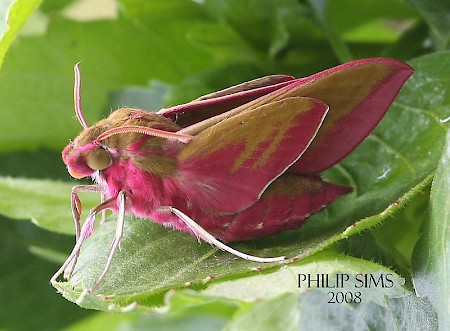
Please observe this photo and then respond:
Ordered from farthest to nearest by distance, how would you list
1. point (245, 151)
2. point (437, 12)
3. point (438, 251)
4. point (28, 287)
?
1. point (28, 287)
2. point (437, 12)
3. point (245, 151)
4. point (438, 251)

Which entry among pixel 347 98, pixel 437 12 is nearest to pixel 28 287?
pixel 347 98

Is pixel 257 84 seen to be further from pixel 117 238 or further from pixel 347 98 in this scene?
pixel 117 238

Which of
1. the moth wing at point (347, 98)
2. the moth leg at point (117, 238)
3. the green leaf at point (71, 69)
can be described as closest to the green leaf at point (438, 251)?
the moth wing at point (347, 98)

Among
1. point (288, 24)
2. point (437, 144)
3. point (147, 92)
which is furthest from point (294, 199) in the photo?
point (147, 92)

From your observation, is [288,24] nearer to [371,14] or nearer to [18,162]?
[371,14]

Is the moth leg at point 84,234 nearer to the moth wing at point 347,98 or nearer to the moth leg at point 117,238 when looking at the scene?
the moth leg at point 117,238

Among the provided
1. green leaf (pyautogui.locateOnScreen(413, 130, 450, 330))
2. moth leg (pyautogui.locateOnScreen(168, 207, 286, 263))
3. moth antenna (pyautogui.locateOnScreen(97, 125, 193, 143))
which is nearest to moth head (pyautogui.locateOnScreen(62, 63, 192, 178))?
moth antenna (pyautogui.locateOnScreen(97, 125, 193, 143))
